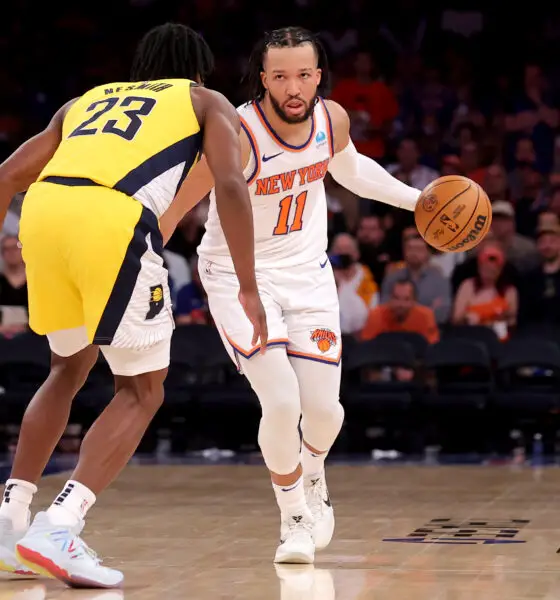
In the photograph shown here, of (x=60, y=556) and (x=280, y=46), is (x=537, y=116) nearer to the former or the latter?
(x=280, y=46)

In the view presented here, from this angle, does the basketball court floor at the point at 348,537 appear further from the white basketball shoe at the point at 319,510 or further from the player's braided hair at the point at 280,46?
the player's braided hair at the point at 280,46

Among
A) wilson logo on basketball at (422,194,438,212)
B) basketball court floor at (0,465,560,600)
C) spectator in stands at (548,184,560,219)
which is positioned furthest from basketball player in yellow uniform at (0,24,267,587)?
spectator in stands at (548,184,560,219)

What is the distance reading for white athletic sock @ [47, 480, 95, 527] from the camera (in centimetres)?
414

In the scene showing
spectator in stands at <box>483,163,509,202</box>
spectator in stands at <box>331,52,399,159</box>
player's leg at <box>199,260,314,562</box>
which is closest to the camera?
player's leg at <box>199,260,314,562</box>

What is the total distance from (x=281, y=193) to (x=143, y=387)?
110cm

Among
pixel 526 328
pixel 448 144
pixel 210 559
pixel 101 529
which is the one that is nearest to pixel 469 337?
pixel 526 328

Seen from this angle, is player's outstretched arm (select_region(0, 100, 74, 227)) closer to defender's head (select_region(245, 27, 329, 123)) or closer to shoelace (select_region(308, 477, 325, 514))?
defender's head (select_region(245, 27, 329, 123))

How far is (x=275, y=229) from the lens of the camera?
511cm

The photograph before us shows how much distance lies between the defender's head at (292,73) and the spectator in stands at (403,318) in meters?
5.15

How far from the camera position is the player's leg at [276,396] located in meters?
4.87

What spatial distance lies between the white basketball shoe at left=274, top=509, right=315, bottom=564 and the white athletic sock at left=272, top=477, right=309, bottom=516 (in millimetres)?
18

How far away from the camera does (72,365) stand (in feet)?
15.0

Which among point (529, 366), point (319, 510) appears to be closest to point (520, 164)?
point (529, 366)

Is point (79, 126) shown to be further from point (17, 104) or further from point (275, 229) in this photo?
point (17, 104)
